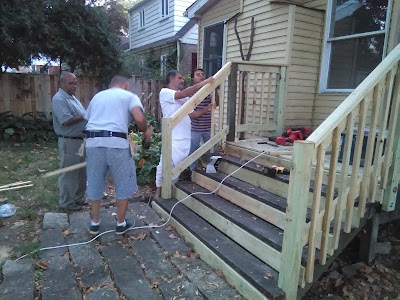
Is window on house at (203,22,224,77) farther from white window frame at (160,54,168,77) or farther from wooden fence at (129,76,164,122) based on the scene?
white window frame at (160,54,168,77)

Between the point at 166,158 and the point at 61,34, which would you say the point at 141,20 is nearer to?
the point at 61,34

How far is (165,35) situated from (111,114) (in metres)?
12.7

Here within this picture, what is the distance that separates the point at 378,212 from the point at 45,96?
8.53 metres

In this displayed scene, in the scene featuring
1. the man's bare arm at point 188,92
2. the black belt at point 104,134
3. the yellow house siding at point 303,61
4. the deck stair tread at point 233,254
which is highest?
the yellow house siding at point 303,61

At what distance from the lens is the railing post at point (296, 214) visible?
1829 mm

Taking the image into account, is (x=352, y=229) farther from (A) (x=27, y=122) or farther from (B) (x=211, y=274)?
(A) (x=27, y=122)

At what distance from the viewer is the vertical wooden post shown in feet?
15.0

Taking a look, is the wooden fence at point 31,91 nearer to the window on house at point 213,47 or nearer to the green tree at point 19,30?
the green tree at point 19,30

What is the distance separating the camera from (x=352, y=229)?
8.27 ft

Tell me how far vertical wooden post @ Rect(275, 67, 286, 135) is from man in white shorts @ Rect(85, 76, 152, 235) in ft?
7.83

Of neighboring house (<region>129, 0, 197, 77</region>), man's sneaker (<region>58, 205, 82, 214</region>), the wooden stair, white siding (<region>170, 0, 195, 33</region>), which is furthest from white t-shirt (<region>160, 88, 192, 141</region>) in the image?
white siding (<region>170, 0, 195, 33</region>)

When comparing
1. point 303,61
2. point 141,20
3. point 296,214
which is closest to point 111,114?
point 296,214

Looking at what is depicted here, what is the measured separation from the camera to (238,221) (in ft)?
9.17

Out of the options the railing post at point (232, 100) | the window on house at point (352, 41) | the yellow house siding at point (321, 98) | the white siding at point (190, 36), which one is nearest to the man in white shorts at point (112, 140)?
the railing post at point (232, 100)
